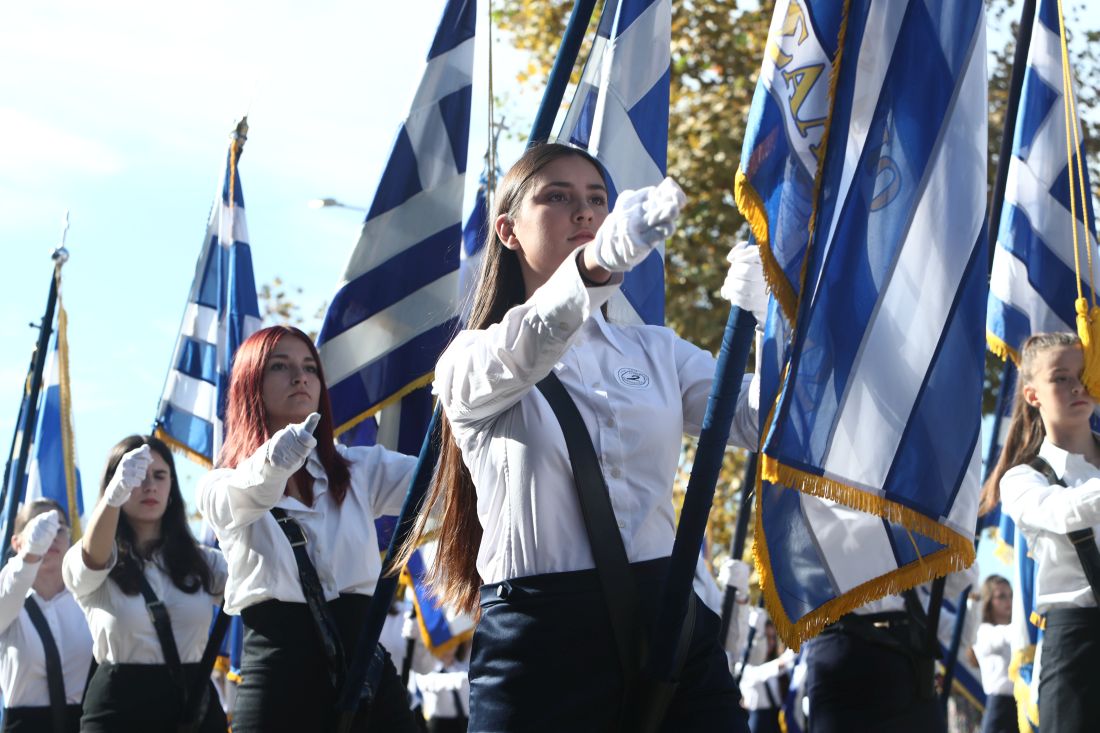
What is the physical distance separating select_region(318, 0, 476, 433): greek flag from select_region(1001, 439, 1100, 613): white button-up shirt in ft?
7.54

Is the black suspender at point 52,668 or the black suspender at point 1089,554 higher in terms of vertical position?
the black suspender at point 1089,554

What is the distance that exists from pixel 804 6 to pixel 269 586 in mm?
2545

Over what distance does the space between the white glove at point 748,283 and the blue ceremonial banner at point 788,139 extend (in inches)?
0.9

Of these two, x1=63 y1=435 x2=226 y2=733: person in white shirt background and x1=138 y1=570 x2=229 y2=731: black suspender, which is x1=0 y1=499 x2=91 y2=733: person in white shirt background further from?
x1=138 y1=570 x2=229 y2=731: black suspender

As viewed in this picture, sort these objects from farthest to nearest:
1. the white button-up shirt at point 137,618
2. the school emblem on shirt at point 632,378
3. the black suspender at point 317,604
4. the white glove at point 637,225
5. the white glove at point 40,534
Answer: the white glove at point 40,534, the white button-up shirt at point 137,618, the black suspender at point 317,604, the school emblem on shirt at point 632,378, the white glove at point 637,225

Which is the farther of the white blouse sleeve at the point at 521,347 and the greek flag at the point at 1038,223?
the greek flag at the point at 1038,223

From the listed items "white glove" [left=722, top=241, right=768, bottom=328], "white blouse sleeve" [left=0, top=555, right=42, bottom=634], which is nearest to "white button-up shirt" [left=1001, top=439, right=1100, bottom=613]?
"white glove" [left=722, top=241, right=768, bottom=328]

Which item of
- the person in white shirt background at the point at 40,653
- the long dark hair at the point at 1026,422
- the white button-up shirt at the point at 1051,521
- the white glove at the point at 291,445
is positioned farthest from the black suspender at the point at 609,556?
the person in white shirt background at the point at 40,653

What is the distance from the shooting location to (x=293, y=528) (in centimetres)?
500

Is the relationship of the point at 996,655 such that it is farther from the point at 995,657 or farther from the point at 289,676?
the point at 289,676

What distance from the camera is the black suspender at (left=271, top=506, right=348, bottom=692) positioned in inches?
193

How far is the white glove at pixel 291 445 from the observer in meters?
4.59

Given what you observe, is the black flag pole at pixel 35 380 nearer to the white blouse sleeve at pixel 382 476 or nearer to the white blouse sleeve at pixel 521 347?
the white blouse sleeve at pixel 382 476

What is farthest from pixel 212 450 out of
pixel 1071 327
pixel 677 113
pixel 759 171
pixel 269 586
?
pixel 677 113
